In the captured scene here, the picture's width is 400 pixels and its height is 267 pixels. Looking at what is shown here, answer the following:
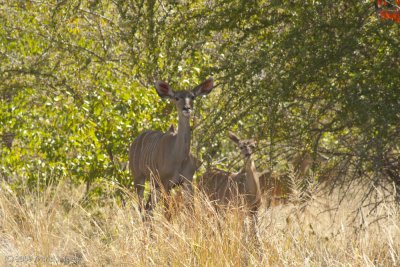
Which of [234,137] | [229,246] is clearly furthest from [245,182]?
[229,246]

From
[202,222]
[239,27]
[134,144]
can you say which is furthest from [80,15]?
[202,222]

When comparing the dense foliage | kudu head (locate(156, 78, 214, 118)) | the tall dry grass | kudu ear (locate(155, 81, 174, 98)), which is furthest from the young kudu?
the tall dry grass

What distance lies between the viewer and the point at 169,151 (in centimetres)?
938

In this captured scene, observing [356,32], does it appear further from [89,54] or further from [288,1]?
[89,54]

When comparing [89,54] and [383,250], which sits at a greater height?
[89,54]

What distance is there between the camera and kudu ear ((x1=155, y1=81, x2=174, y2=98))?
9.13 meters

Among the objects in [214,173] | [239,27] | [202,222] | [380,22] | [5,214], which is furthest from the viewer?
[214,173]

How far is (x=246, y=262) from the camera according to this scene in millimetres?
5438

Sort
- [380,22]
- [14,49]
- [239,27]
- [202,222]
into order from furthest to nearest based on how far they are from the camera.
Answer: [14,49] < [239,27] < [380,22] < [202,222]

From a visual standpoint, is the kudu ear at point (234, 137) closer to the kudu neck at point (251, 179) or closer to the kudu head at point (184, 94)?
the kudu neck at point (251, 179)

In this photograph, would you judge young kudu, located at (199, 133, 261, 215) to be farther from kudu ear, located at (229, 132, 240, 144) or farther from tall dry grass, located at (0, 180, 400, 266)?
tall dry grass, located at (0, 180, 400, 266)

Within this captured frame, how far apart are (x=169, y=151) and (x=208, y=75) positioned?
1.25 metres

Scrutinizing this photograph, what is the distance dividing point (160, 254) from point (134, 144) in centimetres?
448

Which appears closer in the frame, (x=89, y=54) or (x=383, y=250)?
(x=383, y=250)
